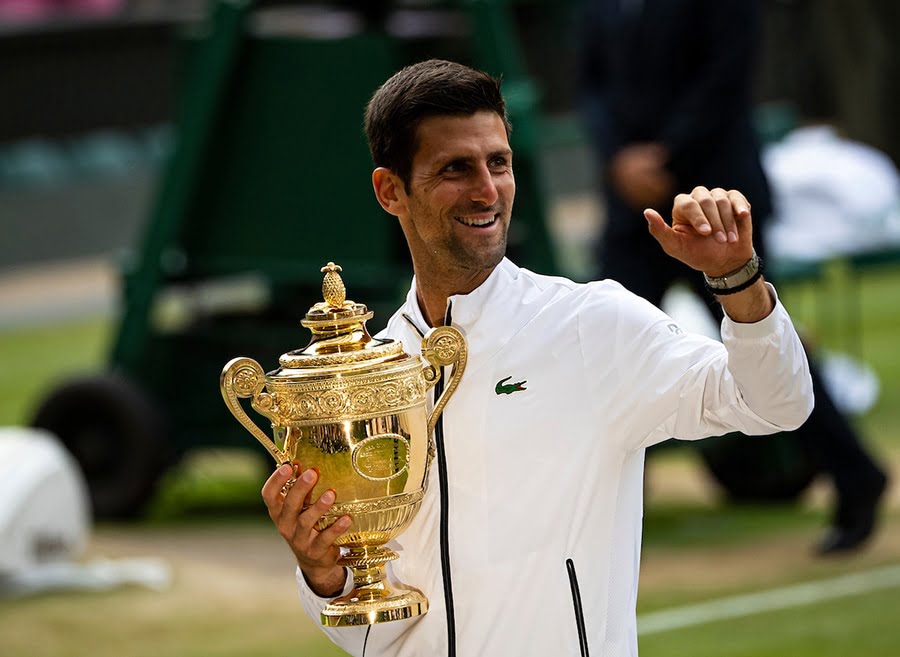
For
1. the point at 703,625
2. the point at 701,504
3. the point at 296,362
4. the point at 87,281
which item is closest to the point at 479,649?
the point at 296,362

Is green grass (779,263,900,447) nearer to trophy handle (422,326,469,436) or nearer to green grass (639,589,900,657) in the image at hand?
green grass (639,589,900,657)

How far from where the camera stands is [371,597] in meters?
2.48

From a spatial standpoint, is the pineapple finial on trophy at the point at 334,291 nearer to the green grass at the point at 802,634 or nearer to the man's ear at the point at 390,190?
the man's ear at the point at 390,190

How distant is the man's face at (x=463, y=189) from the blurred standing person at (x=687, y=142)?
317 cm

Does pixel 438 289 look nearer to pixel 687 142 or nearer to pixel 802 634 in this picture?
pixel 802 634

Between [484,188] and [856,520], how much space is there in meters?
3.71

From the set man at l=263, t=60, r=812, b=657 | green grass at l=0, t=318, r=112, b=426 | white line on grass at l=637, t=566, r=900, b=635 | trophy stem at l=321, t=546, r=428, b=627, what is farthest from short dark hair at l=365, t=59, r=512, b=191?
green grass at l=0, t=318, r=112, b=426

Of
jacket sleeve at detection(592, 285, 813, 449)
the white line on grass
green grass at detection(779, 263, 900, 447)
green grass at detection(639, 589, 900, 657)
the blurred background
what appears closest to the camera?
jacket sleeve at detection(592, 285, 813, 449)

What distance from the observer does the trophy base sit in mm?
2426

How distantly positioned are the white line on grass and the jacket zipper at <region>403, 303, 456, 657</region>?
2.85m

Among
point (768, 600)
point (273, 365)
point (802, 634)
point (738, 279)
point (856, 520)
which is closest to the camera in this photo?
point (738, 279)

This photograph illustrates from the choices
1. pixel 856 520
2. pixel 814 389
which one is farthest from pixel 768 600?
pixel 814 389

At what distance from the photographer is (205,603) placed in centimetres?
584

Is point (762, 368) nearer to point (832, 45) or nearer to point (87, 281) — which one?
point (832, 45)
